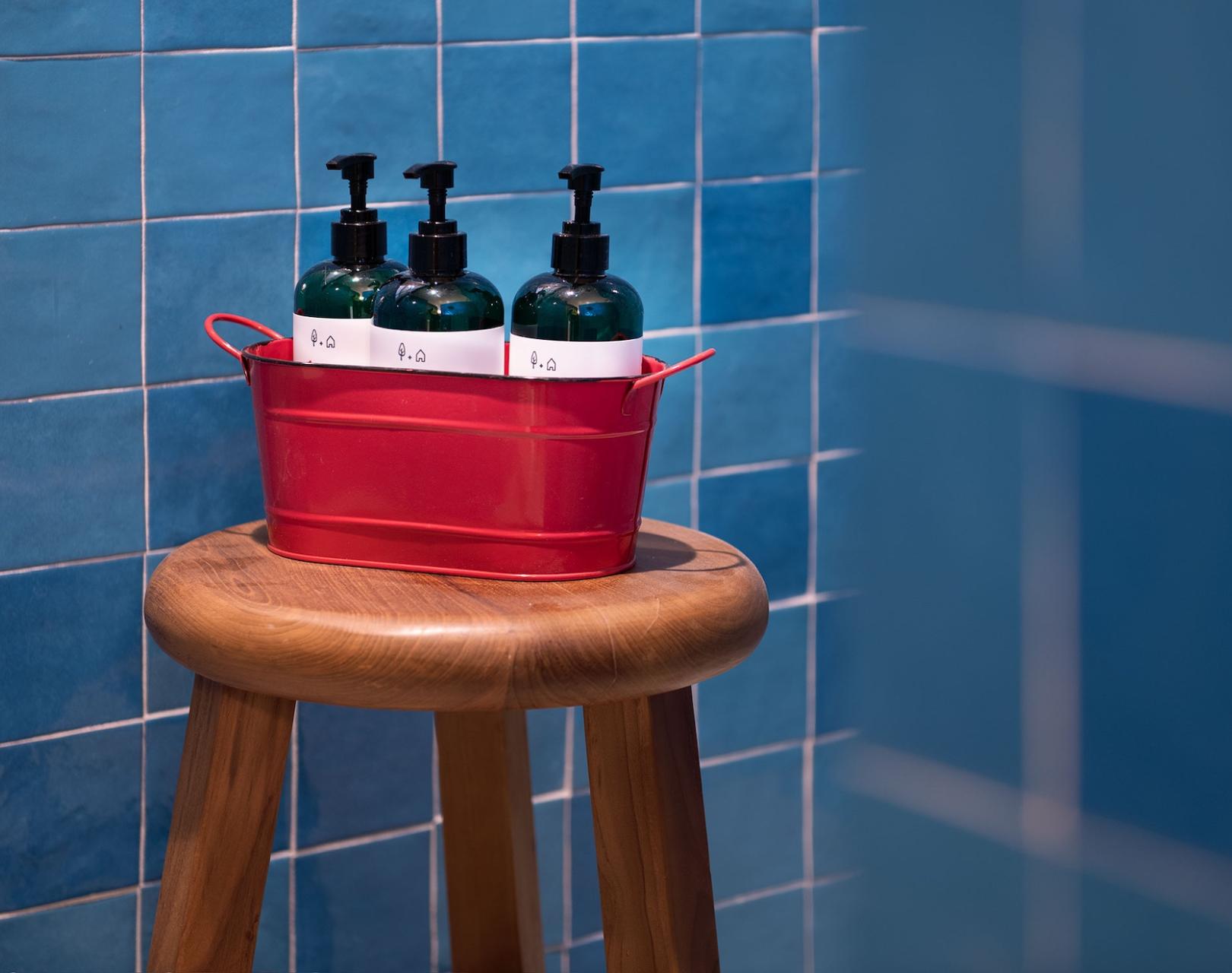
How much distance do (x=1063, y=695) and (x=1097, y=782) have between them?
0.24 feet

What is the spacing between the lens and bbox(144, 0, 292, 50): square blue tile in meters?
0.89

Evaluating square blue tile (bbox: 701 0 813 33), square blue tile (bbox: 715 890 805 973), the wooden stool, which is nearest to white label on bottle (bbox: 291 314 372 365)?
the wooden stool

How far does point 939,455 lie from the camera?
123cm

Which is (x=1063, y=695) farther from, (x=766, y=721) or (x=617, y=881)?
(x=617, y=881)

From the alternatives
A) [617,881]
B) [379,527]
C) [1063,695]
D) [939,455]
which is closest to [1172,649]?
[1063,695]

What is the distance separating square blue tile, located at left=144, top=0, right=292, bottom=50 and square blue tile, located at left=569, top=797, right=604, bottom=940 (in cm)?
60

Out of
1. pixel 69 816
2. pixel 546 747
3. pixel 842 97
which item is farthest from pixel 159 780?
pixel 842 97

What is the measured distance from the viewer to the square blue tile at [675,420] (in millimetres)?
1117

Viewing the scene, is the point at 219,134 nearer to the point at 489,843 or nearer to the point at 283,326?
the point at 283,326

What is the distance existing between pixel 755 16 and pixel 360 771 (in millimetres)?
641

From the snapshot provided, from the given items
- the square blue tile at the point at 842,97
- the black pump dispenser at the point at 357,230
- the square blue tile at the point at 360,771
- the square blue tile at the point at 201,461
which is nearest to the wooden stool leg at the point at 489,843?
the square blue tile at the point at 360,771

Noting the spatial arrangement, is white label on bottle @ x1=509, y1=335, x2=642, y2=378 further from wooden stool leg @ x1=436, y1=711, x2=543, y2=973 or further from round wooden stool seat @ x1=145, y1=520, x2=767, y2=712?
wooden stool leg @ x1=436, y1=711, x2=543, y2=973

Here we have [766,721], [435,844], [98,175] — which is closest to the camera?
[98,175]

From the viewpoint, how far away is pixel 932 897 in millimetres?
1306
